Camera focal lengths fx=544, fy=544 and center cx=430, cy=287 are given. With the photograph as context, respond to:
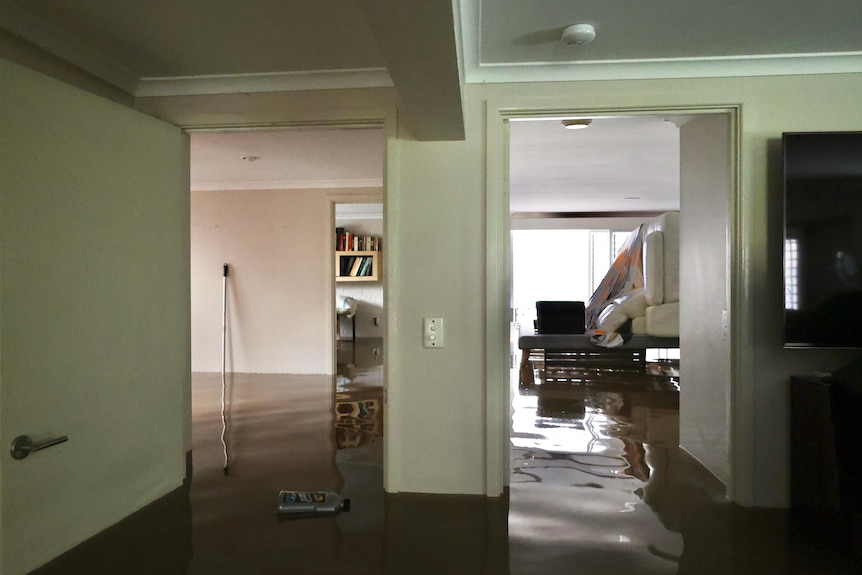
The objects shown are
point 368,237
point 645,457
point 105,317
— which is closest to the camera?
point 105,317

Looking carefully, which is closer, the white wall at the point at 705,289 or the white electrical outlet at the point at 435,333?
the white electrical outlet at the point at 435,333

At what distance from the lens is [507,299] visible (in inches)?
105

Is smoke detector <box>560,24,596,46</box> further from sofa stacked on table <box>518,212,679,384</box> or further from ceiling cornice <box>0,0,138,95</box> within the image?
sofa stacked on table <box>518,212,679,384</box>

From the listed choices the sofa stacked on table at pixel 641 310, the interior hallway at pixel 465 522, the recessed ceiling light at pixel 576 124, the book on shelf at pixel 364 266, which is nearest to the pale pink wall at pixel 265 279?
the interior hallway at pixel 465 522

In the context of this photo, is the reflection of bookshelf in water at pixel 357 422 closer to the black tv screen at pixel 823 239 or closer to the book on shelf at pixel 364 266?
the black tv screen at pixel 823 239

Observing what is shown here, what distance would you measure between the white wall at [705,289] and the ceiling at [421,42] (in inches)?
18.3

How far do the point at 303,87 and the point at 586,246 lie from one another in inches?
308

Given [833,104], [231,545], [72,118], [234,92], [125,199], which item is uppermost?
[234,92]

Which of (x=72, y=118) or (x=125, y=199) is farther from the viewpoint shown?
(x=125, y=199)

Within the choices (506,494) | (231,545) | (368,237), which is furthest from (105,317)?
(368,237)

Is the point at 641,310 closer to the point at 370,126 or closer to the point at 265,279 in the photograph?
the point at 370,126

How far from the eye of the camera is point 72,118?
2.16 m

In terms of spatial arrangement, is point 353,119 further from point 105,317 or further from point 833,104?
point 833,104

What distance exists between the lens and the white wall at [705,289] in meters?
2.88
